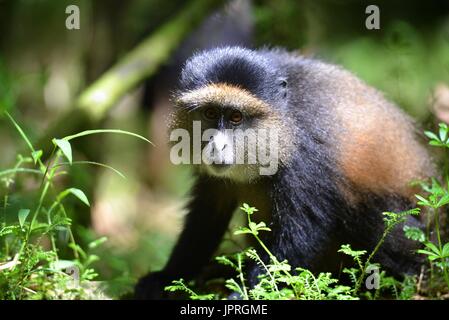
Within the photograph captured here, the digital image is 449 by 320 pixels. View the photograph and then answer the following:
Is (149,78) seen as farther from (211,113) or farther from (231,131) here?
(231,131)

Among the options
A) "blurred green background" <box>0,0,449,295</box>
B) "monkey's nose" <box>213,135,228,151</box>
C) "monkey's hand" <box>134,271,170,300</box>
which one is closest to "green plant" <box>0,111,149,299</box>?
"blurred green background" <box>0,0,449,295</box>

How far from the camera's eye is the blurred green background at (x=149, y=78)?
7227mm

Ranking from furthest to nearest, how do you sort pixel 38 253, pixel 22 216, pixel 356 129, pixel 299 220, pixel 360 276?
pixel 356 129, pixel 299 220, pixel 360 276, pixel 38 253, pixel 22 216

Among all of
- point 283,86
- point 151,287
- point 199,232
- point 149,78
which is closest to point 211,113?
point 283,86

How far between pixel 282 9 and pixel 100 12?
252cm

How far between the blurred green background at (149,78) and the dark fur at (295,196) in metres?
0.44

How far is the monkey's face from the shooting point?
4785 millimetres

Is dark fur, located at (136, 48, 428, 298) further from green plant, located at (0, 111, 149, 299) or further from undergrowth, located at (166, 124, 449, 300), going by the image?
green plant, located at (0, 111, 149, 299)

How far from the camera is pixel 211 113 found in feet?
16.2

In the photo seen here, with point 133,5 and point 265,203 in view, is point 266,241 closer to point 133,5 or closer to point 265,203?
point 265,203

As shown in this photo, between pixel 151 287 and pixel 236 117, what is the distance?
1.77m

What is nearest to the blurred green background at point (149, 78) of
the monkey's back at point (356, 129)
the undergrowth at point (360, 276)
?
the monkey's back at point (356, 129)

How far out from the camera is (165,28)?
25.0 feet

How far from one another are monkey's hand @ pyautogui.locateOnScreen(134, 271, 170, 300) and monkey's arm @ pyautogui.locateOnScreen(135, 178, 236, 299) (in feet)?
0.04
